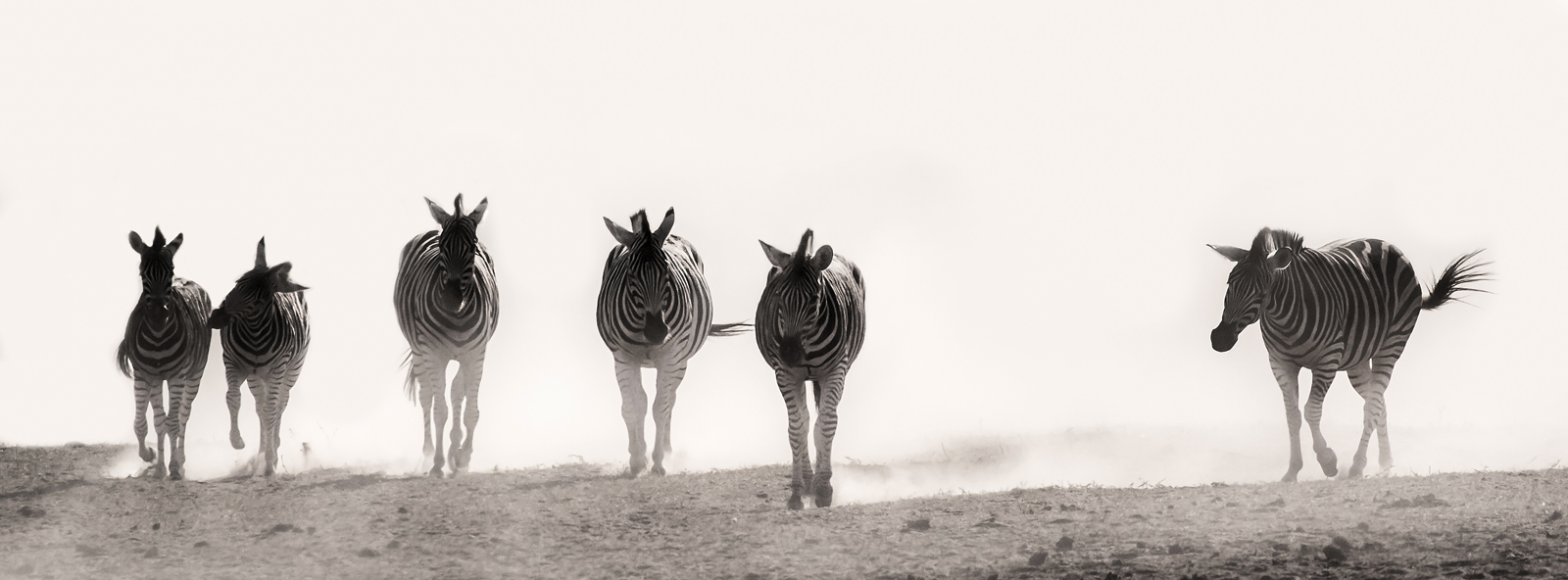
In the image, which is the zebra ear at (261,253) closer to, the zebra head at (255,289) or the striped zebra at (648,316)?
the zebra head at (255,289)

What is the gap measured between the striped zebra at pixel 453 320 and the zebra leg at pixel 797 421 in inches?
170

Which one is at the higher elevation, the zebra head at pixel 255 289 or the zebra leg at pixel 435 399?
the zebra head at pixel 255 289

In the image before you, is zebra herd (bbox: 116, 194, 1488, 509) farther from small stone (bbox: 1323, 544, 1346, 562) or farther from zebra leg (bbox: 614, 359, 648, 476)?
small stone (bbox: 1323, 544, 1346, 562)

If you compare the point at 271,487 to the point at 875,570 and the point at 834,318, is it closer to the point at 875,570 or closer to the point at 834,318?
the point at 834,318

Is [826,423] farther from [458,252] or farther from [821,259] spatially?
[458,252]

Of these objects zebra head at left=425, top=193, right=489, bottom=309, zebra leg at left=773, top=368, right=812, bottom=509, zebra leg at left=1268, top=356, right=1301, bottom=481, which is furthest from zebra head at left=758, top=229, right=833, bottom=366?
zebra leg at left=1268, top=356, right=1301, bottom=481

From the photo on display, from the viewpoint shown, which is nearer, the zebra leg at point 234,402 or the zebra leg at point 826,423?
the zebra leg at point 826,423

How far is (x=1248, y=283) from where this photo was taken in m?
14.0

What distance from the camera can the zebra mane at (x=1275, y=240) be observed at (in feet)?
46.6

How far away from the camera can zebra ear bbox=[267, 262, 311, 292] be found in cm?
1544

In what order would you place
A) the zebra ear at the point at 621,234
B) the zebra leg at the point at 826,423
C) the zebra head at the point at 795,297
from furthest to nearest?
the zebra ear at the point at 621,234
the zebra leg at the point at 826,423
the zebra head at the point at 795,297

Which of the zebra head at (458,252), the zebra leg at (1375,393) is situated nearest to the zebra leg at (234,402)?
the zebra head at (458,252)

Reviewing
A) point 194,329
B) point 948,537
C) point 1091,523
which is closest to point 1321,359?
point 1091,523

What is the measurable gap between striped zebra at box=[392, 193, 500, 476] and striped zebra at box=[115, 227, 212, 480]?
2298 mm
